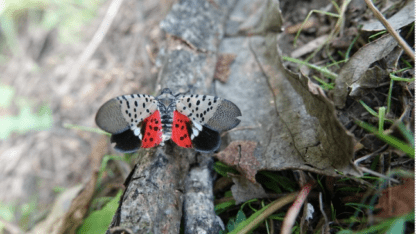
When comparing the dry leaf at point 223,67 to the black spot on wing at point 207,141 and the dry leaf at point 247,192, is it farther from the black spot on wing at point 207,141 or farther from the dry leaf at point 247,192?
the dry leaf at point 247,192

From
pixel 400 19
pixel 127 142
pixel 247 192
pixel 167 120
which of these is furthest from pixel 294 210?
pixel 400 19

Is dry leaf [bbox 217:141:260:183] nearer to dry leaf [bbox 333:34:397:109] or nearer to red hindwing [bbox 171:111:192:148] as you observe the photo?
red hindwing [bbox 171:111:192:148]

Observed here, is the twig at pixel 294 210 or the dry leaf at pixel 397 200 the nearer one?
the dry leaf at pixel 397 200

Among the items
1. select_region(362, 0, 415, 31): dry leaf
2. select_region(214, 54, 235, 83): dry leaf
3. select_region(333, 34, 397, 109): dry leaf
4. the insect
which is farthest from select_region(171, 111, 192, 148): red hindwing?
select_region(362, 0, 415, 31): dry leaf

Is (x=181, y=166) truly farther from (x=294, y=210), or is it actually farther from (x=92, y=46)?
(x=92, y=46)

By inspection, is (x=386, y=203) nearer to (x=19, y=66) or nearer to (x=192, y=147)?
(x=192, y=147)

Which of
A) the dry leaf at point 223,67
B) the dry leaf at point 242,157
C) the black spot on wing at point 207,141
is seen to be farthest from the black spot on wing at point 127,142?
the dry leaf at point 223,67

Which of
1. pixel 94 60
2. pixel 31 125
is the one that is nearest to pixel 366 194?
pixel 94 60
